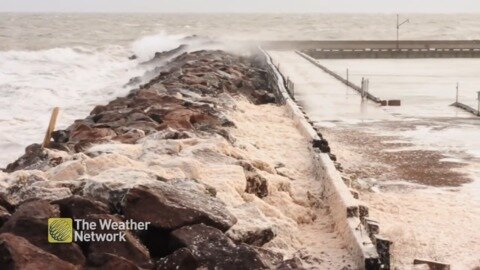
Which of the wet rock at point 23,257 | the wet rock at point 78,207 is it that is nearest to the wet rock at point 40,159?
the wet rock at point 78,207

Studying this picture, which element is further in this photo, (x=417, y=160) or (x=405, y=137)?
(x=405, y=137)

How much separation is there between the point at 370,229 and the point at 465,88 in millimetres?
15684

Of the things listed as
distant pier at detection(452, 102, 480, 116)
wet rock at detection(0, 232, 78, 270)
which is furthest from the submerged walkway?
wet rock at detection(0, 232, 78, 270)

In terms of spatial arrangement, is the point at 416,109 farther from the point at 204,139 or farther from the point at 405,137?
the point at 204,139

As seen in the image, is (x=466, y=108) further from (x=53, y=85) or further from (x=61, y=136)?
(x=53, y=85)

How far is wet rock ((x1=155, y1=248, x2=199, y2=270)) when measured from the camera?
171 inches

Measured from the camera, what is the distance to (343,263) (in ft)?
16.0

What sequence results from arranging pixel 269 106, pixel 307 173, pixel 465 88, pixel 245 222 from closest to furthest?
pixel 245 222 < pixel 307 173 < pixel 269 106 < pixel 465 88

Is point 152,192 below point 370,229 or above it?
above

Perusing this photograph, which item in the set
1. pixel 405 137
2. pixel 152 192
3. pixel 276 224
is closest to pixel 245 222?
pixel 276 224
